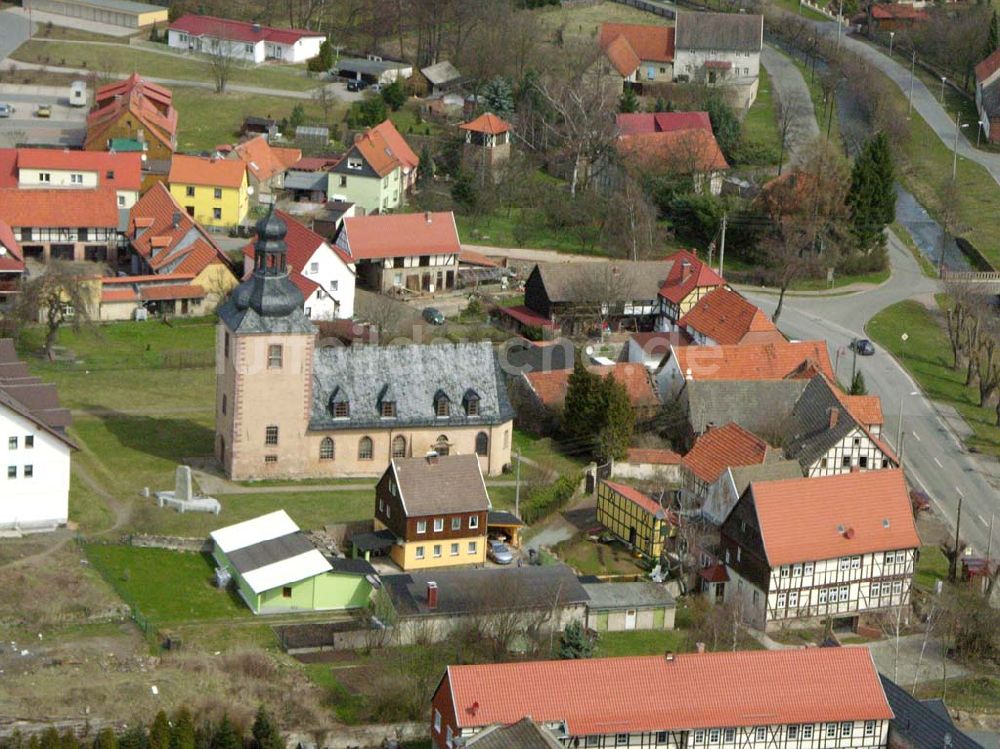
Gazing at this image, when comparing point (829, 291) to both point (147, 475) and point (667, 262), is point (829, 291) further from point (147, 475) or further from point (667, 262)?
point (147, 475)

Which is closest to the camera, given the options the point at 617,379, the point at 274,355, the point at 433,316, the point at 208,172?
the point at 274,355

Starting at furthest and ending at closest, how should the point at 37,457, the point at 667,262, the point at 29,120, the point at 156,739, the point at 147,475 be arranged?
the point at 29,120 < the point at 667,262 < the point at 147,475 < the point at 37,457 < the point at 156,739

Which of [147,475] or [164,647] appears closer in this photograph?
[164,647]

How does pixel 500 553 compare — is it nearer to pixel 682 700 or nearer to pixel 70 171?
pixel 682 700

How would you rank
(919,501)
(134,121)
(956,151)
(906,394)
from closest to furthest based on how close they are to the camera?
(919,501), (906,394), (134,121), (956,151)

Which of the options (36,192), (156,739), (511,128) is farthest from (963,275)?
(156,739)

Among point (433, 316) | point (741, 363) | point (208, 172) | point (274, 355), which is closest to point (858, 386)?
point (741, 363)

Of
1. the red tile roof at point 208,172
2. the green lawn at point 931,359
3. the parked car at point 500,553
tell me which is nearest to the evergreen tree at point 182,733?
the parked car at point 500,553
